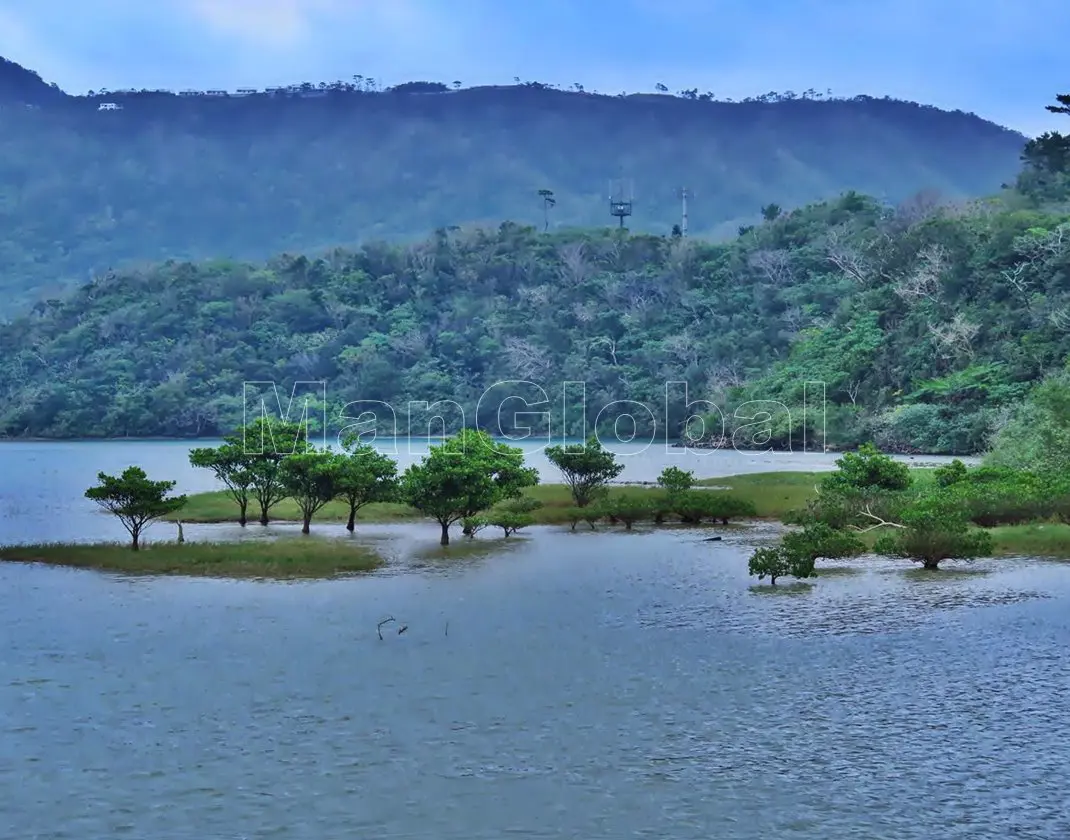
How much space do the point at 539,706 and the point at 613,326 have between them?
9053 cm

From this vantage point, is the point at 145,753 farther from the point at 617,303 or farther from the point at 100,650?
the point at 617,303

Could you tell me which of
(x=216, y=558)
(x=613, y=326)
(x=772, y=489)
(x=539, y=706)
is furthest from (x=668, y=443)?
(x=539, y=706)

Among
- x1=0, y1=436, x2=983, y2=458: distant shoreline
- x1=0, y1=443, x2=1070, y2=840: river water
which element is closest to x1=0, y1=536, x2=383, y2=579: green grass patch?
x1=0, y1=443, x2=1070, y2=840: river water

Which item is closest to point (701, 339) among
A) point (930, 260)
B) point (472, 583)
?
point (930, 260)

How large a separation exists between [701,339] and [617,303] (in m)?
11.6

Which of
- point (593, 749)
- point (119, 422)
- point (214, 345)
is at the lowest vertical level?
point (593, 749)

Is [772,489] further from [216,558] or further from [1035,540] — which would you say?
[216,558]

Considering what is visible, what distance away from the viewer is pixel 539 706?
1767 centimetres

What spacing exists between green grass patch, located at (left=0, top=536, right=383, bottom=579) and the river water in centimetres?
125

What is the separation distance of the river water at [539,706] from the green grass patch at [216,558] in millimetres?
1249

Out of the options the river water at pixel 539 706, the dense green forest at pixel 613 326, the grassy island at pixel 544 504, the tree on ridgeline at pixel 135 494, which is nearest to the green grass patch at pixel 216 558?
Answer: the tree on ridgeline at pixel 135 494

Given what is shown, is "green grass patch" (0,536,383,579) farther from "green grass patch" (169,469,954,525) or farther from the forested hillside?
the forested hillside

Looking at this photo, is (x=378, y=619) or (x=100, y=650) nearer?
(x=100, y=650)

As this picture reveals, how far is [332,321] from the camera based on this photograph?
381 ft
